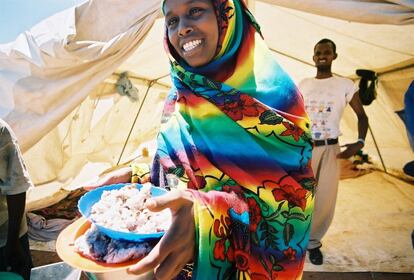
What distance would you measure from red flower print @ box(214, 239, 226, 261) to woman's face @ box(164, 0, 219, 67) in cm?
52

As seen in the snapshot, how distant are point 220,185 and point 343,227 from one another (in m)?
3.15

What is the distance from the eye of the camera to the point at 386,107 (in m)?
4.80

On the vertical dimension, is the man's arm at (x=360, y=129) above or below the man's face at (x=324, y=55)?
below

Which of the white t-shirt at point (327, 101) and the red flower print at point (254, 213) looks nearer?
the red flower print at point (254, 213)

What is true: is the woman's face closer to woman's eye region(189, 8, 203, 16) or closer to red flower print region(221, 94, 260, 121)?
woman's eye region(189, 8, 203, 16)

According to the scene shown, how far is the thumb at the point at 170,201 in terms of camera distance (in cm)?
63

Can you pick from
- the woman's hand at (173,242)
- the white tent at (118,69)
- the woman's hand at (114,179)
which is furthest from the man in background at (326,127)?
the woman's hand at (173,242)

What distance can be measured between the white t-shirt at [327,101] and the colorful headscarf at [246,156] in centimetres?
209

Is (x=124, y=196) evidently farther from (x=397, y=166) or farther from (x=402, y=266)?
(x=397, y=166)

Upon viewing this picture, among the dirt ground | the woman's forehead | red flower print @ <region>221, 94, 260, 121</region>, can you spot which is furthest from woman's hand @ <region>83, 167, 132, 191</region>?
the dirt ground

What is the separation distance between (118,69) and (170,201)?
3.79 m

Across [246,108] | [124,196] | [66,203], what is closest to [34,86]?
[66,203]

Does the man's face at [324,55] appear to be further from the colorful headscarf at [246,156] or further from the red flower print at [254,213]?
the red flower print at [254,213]

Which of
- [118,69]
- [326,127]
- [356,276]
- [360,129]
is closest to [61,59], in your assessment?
[118,69]
